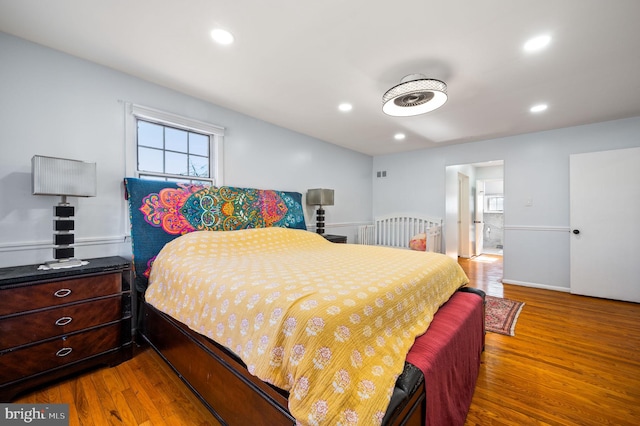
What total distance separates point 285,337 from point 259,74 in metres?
2.23

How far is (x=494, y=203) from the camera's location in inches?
299

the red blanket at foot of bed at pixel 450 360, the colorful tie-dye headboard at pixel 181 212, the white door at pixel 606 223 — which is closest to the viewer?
the red blanket at foot of bed at pixel 450 360

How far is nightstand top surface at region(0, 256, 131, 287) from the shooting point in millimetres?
1533

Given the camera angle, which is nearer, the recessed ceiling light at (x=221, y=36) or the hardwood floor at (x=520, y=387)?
the hardwood floor at (x=520, y=387)

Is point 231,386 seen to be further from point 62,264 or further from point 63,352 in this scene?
point 62,264

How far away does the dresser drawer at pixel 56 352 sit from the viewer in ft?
4.98

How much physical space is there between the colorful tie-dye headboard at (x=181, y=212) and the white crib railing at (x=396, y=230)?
248cm

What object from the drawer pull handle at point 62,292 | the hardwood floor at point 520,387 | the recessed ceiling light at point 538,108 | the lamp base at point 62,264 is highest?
the recessed ceiling light at point 538,108

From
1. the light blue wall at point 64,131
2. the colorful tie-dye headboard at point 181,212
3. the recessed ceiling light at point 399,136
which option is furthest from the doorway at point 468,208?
the light blue wall at point 64,131

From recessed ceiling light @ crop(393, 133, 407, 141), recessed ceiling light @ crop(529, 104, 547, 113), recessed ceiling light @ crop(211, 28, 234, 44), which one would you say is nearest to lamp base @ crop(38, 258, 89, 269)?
recessed ceiling light @ crop(211, 28, 234, 44)

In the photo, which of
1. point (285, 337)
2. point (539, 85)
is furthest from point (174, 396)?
point (539, 85)

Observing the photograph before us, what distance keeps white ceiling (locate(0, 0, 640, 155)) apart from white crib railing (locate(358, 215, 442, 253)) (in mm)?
2357

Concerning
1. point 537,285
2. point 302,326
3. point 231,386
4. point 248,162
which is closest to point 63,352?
point 231,386

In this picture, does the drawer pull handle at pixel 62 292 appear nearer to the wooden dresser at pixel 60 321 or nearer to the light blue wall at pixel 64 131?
the wooden dresser at pixel 60 321
